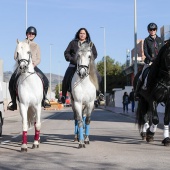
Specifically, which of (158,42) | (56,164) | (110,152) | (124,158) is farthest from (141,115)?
(56,164)

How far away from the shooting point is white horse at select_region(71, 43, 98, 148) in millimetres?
10906

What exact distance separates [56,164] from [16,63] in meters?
3.49

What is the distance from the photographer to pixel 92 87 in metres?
11.4

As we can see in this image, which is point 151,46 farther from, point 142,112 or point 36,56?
point 36,56

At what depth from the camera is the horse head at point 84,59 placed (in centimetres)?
1085

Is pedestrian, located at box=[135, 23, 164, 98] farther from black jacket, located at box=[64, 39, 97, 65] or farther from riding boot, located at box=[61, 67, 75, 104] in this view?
riding boot, located at box=[61, 67, 75, 104]

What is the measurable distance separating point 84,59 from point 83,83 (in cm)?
64

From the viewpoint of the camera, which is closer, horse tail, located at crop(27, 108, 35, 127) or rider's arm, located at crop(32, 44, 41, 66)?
horse tail, located at crop(27, 108, 35, 127)

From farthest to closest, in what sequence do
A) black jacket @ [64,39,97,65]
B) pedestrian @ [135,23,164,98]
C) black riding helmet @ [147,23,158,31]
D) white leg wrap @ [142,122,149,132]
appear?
white leg wrap @ [142,122,149,132], black riding helmet @ [147,23,158,31], pedestrian @ [135,23,164,98], black jacket @ [64,39,97,65]

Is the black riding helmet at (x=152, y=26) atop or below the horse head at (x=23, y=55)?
atop

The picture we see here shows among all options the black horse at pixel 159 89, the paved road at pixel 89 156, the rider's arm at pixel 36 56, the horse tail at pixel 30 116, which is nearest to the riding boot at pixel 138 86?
the black horse at pixel 159 89

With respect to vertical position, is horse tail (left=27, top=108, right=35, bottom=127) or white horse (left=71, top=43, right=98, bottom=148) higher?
white horse (left=71, top=43, right=98, bottom=148)

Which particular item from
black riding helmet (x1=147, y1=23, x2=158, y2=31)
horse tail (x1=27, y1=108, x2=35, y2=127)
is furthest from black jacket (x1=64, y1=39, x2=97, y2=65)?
black riding helmet (x1=147, y1=23, x2=158, y2=31)

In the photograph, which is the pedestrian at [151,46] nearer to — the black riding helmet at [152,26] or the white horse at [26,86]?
the black riding helmet at [152,26]
